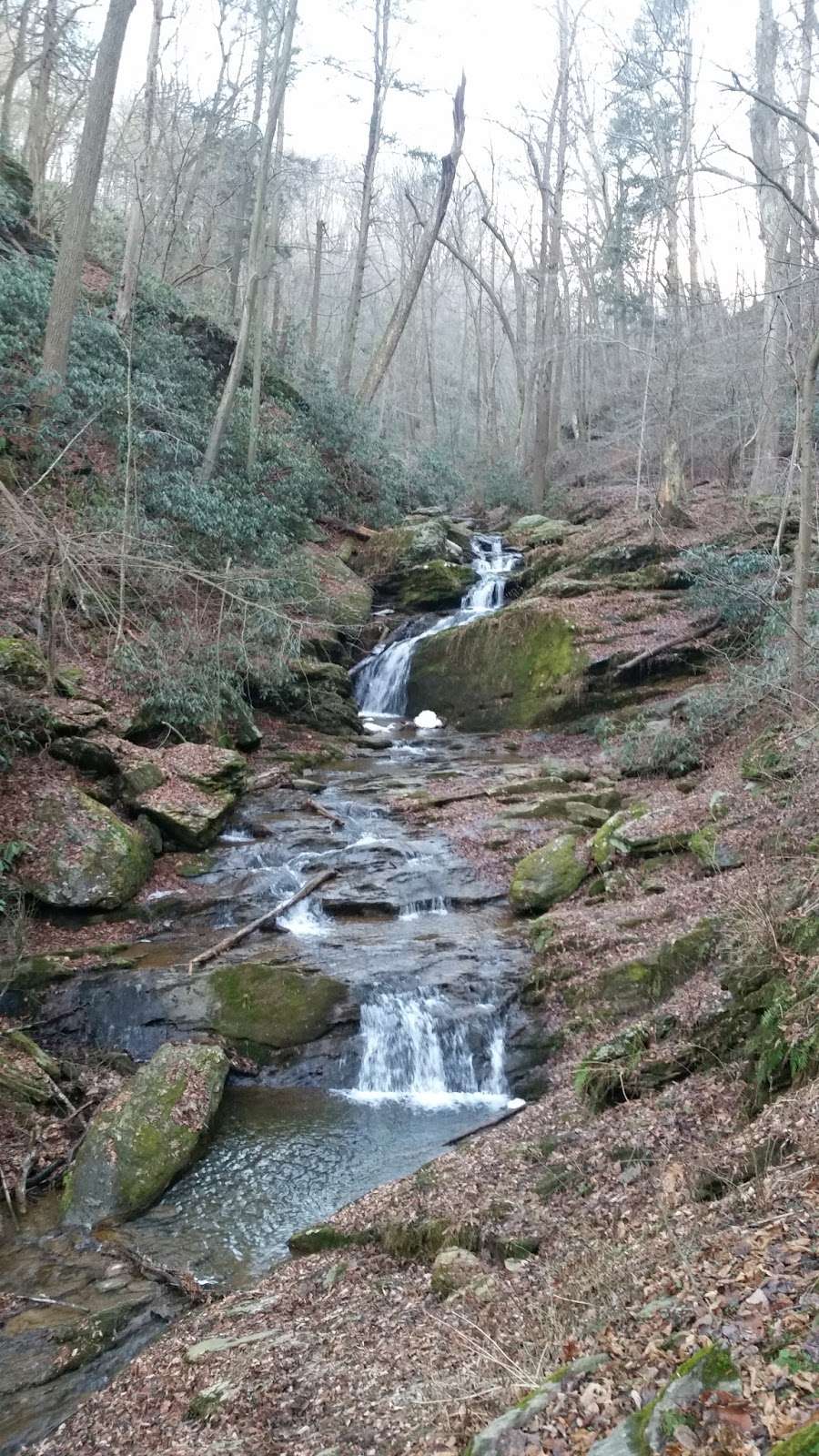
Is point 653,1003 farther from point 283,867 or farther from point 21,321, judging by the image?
point 21,321

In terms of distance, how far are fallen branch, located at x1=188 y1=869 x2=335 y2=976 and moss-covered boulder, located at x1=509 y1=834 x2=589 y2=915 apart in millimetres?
2232

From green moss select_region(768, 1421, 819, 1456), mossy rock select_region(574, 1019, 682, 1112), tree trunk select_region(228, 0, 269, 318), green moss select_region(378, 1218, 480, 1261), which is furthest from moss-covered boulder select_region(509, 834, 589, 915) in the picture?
tree trunk select_region(228, 0, 269, 318)

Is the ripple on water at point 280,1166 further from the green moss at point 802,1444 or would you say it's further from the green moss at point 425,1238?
the green moss at point 802,1444

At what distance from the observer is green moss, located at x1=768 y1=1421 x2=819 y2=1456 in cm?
200

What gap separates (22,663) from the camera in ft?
36.5

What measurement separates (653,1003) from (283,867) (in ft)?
17.0

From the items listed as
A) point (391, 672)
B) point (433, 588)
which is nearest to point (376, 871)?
point (391, 672)

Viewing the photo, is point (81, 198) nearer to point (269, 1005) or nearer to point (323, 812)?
point (323, 812)

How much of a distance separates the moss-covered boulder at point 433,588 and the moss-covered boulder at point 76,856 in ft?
37.8

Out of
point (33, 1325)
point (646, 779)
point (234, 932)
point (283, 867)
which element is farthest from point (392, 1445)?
point (646, 779)

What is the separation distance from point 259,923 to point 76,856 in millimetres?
2102

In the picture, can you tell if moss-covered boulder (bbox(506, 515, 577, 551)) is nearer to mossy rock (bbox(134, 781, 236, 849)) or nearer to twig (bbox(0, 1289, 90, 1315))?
mossy rock (bbox(134, 781, 236, 849))

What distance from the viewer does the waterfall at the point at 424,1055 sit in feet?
26.5

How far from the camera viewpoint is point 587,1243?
14.0ft
